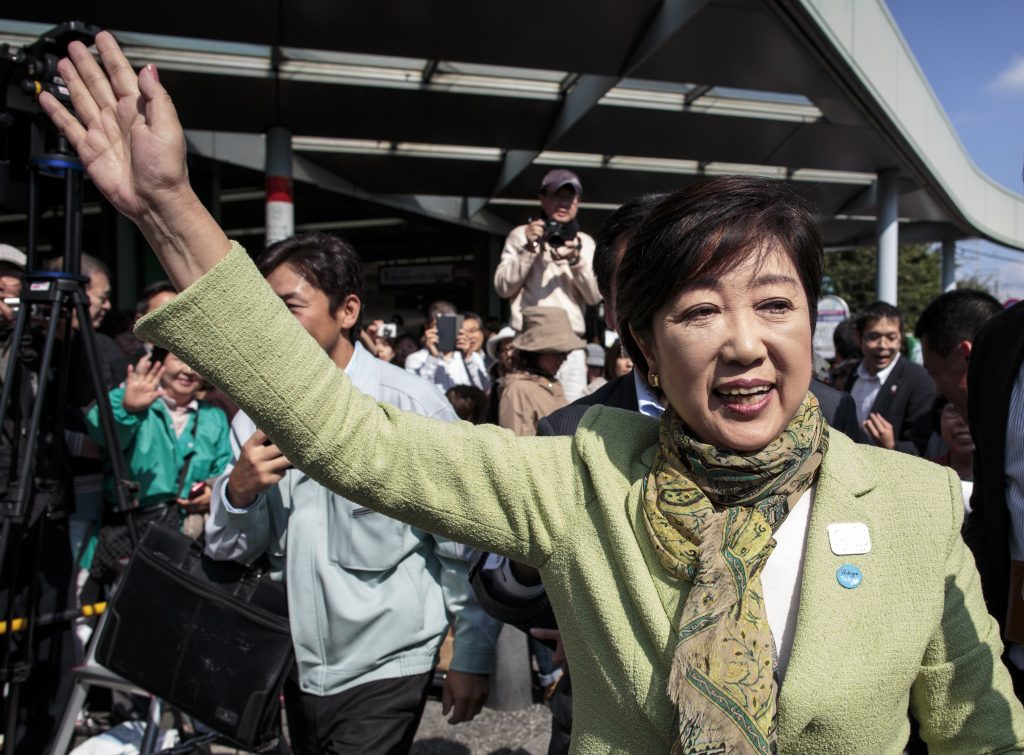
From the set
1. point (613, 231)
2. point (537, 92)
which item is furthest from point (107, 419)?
point (537, 92)

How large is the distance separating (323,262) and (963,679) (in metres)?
1.97

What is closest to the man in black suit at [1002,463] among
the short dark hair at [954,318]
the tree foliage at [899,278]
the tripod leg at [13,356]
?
the short dark hair at [954,318]

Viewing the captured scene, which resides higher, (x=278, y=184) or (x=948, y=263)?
(x=948, y=263)

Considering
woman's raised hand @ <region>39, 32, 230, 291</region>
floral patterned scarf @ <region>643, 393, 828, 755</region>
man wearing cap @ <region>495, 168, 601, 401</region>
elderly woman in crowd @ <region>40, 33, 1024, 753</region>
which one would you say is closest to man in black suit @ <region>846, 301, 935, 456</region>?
man wearing cap @ <region>495, 168, 601, 401</region>

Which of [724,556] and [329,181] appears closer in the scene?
[724,556]

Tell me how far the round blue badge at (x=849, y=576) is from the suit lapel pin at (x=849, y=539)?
0.02 m

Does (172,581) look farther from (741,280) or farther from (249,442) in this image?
(741,280)

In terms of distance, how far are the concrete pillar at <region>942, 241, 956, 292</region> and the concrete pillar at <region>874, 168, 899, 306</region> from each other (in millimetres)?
8250

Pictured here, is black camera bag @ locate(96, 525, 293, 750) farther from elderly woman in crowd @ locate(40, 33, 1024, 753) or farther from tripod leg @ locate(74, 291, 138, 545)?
elderly woman in crowd @ locate(40, 33, 1024, 753)

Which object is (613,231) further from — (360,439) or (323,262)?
(360,439)

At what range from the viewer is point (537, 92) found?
1076 centimetres

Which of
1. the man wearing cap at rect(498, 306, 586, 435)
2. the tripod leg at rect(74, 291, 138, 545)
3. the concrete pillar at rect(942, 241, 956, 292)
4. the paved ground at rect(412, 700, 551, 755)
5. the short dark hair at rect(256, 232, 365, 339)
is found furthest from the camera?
the concrete pillar at rect(942, 241, 956, 292)

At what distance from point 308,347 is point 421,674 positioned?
5.10ft

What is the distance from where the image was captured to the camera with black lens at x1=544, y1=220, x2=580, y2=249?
15.1 ft
